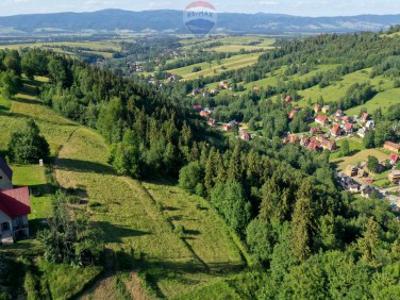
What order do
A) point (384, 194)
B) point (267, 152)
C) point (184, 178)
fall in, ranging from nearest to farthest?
point (184, 178) → point (384, 194) → point (267, 152)

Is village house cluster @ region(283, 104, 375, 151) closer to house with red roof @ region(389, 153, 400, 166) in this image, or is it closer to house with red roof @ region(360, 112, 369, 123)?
house with red roof @ region(360, 112, 369, 123)

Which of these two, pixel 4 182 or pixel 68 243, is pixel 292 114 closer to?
pixel 4 182

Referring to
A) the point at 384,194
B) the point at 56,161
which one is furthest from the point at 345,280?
the point at 384,194

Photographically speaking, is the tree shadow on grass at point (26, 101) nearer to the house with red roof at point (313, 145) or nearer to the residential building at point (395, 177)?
the house with red roof at point (313, 145)

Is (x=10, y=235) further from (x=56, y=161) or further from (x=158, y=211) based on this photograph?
(x=56, y=161)

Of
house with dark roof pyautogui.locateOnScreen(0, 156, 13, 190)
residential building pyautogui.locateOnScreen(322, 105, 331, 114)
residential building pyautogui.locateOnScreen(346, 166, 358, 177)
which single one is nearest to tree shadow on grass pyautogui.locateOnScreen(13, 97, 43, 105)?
house with dark roof pyautogui.locateOnScreen(0, 156, 13, 190)

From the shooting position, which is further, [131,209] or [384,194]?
[384,194]

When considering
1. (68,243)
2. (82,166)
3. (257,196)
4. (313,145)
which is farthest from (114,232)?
(313,145)
